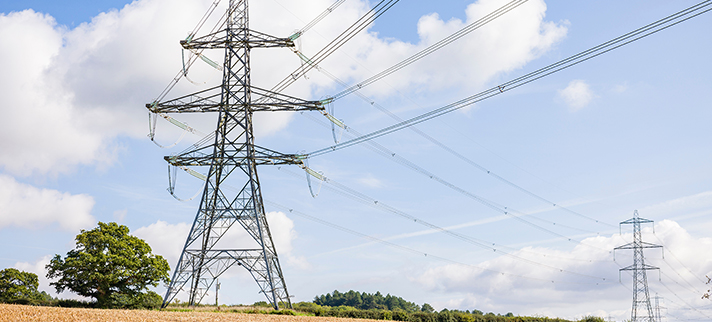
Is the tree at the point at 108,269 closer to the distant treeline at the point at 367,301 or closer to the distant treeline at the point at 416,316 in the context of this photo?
the distant treeline at the point at 416,316

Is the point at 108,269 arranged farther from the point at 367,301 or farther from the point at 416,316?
the point at 367,301

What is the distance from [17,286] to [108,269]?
983cm

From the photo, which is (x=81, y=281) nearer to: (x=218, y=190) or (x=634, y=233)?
(x=218, y=190)

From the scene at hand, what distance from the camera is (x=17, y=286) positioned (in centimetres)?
4662

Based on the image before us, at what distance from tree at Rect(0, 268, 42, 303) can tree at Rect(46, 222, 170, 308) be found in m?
4.54

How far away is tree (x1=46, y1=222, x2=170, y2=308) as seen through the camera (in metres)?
43.7

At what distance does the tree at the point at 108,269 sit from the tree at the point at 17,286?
454 centimetres

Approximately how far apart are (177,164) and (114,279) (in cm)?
1155

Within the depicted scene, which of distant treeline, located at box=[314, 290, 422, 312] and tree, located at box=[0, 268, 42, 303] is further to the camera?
distant treeline, located at box=[314, 290, 422, 312]

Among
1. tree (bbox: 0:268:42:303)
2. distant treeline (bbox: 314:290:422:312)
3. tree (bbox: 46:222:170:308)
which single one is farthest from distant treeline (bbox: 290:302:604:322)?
distant treeline (bbox: 314:290:422:312)

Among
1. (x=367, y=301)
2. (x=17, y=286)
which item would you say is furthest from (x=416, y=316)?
(x=367, y=301)

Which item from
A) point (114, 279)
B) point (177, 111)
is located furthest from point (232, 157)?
point (114, 279)

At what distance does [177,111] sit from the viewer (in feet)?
131

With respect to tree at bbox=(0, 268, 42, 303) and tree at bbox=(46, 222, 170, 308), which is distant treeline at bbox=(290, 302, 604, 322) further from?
tree at bbox=(0, 268, 42, 303)
